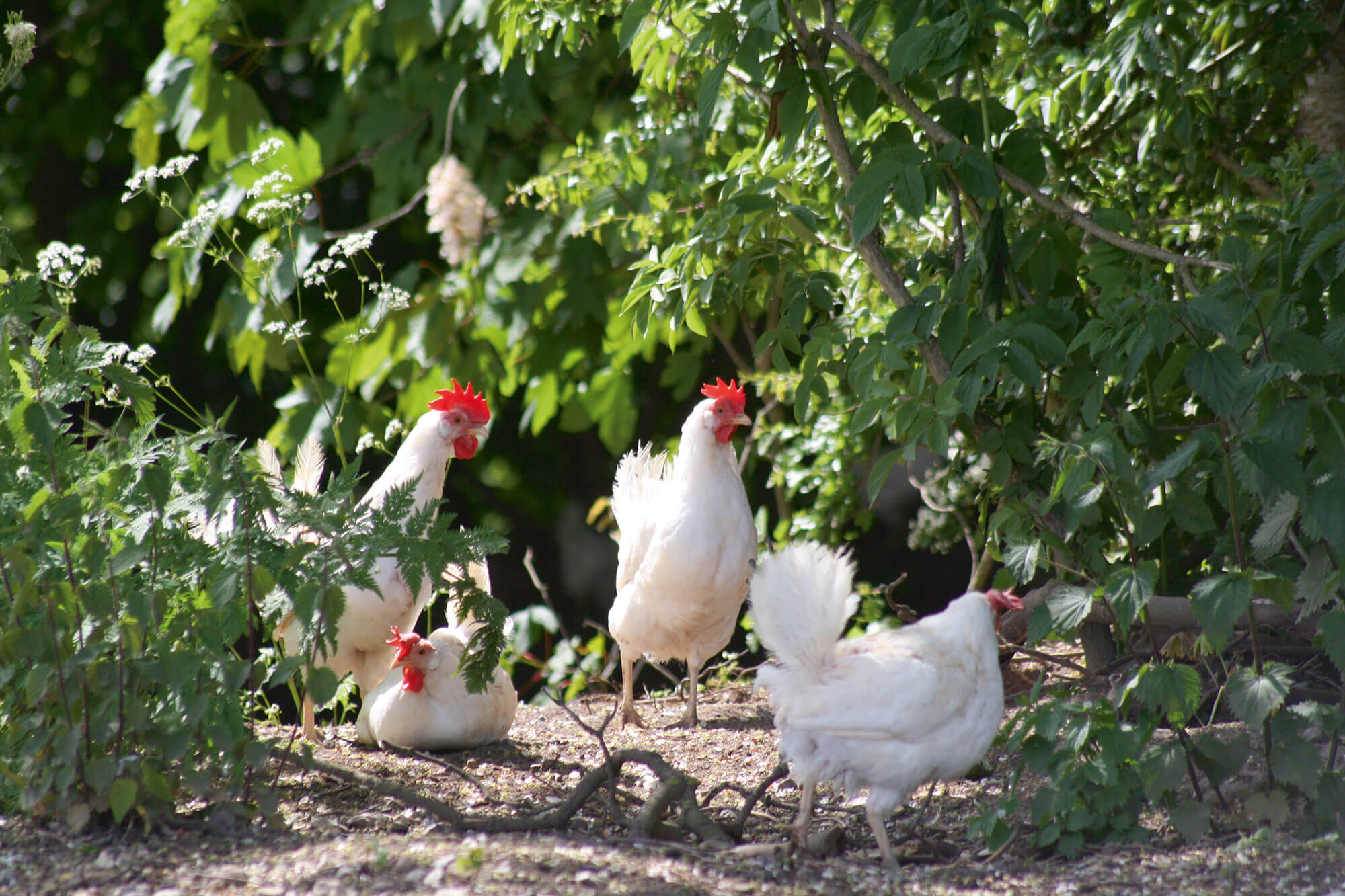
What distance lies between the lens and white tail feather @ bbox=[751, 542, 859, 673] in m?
2.46

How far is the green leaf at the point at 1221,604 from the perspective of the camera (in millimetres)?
2045

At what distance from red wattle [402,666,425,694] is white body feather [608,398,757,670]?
2.94 ft

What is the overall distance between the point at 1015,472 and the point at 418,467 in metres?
1.89

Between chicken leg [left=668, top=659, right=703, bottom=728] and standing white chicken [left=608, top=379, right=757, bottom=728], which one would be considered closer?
standing white chicken [left=608, top=379, right=757, bottom=728]

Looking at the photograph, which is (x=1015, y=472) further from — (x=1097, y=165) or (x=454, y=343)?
(x=454, y=343)

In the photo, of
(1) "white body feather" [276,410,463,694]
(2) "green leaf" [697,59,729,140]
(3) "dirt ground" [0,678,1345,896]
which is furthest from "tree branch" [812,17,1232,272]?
(1) "white body feather" [276,410,463,694]

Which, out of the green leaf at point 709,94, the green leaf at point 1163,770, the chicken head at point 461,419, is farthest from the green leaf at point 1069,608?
the chicken head at point 461,419

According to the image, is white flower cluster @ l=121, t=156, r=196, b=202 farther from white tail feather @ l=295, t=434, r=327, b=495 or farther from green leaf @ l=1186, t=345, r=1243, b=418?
green leaf @ l=1186, t=345, r=1243, b=418

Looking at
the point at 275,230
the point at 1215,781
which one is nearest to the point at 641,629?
the point at 275,230

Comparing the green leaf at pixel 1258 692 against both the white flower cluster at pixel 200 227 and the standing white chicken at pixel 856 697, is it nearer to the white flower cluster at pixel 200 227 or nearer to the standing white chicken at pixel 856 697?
the standing white chicken at pixel 856 697

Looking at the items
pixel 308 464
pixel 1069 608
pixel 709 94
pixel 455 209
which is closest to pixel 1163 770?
pixel 1069 608

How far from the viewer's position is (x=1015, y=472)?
298 cm

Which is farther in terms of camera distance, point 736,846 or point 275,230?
point 275,230

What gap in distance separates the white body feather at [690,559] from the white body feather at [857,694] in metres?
1.30
